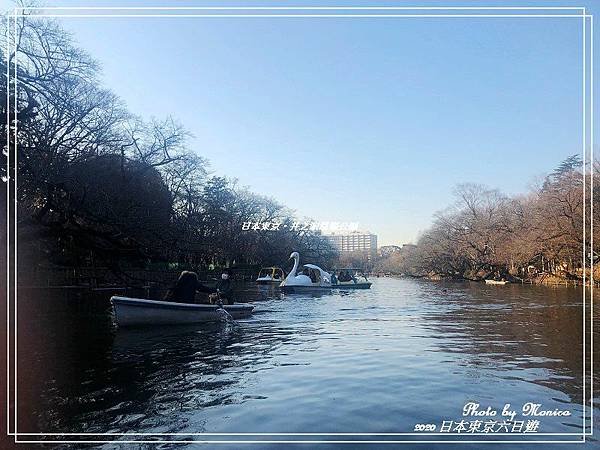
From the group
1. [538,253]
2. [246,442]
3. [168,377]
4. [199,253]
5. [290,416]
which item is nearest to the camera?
[246,442]

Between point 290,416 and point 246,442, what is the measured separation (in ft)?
2.51

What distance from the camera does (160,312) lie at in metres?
12.0

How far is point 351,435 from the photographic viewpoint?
4.39 metres

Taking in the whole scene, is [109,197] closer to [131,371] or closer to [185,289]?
[185,289]

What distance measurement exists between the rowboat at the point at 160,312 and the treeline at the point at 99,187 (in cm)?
616

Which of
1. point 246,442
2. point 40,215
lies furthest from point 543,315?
point 40,215

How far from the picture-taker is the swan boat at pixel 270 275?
3344cm

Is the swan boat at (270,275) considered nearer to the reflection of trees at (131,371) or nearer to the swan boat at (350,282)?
the swan boat at (350,282)

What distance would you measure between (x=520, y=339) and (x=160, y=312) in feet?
27.3

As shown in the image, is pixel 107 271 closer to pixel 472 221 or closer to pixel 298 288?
pixel 298 288

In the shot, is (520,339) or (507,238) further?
(507,238)

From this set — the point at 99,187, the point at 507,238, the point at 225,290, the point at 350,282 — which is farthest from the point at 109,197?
the point at 507,238

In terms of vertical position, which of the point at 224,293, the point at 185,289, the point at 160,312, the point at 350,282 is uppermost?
the point at 185,289

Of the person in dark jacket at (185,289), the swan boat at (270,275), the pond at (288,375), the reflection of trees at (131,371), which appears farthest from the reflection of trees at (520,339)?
the swan boat at (270,275)
